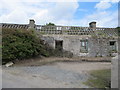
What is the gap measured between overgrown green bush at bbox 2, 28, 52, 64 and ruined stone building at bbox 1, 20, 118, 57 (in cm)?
243

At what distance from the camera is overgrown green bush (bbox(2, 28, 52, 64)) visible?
8344 mm

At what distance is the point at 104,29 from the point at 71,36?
4.71 metres

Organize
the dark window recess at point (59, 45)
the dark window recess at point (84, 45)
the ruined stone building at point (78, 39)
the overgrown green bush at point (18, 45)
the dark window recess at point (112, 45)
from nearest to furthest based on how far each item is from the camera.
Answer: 1. the overgrown green bush at point (18, 45)
2. the dark window recess at point (59, 45)
3. the ruined stone building at point (78, 39)
4. the dark window recess at point (84, 45)
5. the dark window recess at point (112, 45)

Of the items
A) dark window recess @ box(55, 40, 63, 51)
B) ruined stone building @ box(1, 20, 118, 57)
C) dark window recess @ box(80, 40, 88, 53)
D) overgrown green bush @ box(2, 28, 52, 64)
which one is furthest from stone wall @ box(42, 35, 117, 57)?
overgrown green bush @ box(2, 28, 52, 64)

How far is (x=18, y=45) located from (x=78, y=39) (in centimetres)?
702

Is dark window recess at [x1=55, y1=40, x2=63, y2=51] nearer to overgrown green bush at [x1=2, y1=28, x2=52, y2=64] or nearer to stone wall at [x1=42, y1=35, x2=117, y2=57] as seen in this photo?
stone wall at [x1=42, y1=35, x2=117, y2=57]

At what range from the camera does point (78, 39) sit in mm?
12891

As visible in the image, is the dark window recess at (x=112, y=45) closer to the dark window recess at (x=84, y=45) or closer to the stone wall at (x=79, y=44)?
the stone wall at (x=79, y=44)

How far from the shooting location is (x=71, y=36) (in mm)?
12844

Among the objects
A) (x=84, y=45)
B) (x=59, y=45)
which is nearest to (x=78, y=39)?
(x=84, y=45)

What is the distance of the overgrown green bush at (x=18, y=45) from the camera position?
8.34m

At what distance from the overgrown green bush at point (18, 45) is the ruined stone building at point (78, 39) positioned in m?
2.43

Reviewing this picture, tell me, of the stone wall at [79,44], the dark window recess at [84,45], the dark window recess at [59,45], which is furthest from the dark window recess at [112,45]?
the dark window recess at [59,45]

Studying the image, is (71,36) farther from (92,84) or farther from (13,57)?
(92,84)
